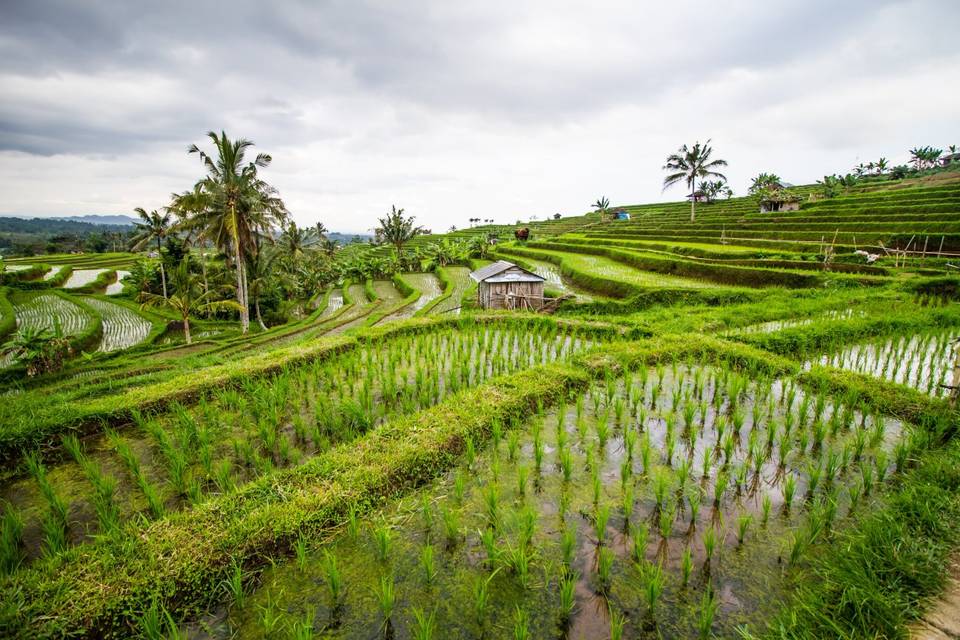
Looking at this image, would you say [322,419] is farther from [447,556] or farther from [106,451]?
[447,556]

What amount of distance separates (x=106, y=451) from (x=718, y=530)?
19.0 feet

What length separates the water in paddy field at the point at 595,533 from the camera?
2.34 meters

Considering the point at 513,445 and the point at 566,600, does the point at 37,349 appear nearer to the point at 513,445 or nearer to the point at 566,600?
the point at 513,445

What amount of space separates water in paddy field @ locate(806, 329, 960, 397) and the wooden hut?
8723mm

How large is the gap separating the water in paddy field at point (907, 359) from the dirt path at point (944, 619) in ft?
13.8

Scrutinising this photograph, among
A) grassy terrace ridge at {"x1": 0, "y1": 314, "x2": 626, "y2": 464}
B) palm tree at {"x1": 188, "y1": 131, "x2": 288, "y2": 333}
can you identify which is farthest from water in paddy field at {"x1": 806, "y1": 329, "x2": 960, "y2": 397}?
palm tree at {"x1": 188, "y1": 131, "x2": 288, "y2": 333}

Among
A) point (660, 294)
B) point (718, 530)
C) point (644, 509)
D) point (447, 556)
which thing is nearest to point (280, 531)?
point (447, 556)

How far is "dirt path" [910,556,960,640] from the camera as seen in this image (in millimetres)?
1880

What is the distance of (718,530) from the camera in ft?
9.68

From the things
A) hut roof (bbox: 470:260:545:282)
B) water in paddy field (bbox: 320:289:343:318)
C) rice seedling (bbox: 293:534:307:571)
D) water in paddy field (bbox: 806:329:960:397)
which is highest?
hut roof (bbox: 470:260:545:282)

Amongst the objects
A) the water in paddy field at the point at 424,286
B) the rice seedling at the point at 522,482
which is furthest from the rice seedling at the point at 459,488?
the water in paddy field at the point at 424,286

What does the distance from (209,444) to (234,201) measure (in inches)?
542

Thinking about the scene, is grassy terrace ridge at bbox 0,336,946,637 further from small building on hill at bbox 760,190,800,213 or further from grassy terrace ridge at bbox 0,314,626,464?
small building on hill at bbox 760,190,800,213

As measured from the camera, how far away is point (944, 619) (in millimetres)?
1957
